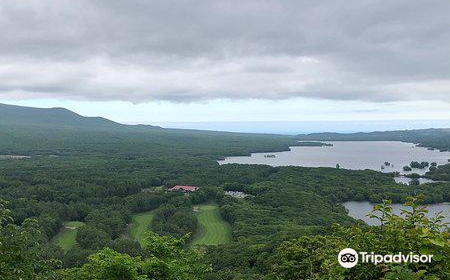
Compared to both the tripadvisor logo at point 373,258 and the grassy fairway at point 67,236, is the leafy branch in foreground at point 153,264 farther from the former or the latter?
the grassy fairway at point 67,236

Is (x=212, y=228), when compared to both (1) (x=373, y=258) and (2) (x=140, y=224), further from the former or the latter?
(1) (x=373, y=258)

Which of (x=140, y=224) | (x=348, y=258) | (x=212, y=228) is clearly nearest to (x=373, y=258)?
(x=348, y=258)

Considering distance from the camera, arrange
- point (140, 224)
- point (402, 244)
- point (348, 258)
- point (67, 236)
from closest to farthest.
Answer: point (402, 244) → point (348, 258) → point (67, 236) → point (140, 224)

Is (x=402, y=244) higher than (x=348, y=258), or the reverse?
(x=402, y=244)

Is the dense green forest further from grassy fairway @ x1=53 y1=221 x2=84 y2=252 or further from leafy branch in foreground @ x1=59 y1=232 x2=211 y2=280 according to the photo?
grassy fairway @ x1=53 y1=221 x2=84 y2=252

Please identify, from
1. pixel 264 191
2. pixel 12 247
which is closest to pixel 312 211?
pixel 264 191

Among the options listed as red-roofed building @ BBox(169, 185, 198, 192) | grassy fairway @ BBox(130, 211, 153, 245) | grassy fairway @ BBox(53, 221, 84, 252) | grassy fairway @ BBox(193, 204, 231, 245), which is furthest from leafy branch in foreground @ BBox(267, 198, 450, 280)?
red-roofed building @ BBox(169, 185, 198, 192)
